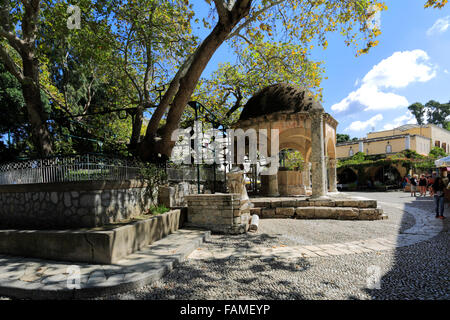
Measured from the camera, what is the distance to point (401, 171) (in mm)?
26172

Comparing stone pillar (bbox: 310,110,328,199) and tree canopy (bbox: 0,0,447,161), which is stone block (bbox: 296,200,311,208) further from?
tree canopy (bbox: 0,0,447,161)

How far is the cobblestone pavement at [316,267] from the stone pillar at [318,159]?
283 centimetres

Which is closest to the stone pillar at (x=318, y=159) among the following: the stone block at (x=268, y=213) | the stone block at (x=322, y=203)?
the stone block at (x=322, y=203)

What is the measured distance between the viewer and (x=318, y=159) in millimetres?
9336

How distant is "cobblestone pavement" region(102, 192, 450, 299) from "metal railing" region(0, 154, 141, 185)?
101 inches

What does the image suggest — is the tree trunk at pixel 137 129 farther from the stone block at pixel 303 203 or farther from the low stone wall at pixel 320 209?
the stone block at pixel 303 203

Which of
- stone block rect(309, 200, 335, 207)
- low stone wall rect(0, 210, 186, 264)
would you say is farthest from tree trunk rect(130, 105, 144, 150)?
stone block rect(309, 200, 335, 207)

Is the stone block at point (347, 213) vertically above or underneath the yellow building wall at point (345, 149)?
underneath

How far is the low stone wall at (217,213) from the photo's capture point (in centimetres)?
636

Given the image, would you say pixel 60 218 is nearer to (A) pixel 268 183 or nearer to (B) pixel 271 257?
(B) pixel 271 257

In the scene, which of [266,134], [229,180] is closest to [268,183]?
[266,134]

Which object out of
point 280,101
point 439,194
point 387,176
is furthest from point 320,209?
point 387,176

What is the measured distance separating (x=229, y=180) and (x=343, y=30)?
5791 millimetres
